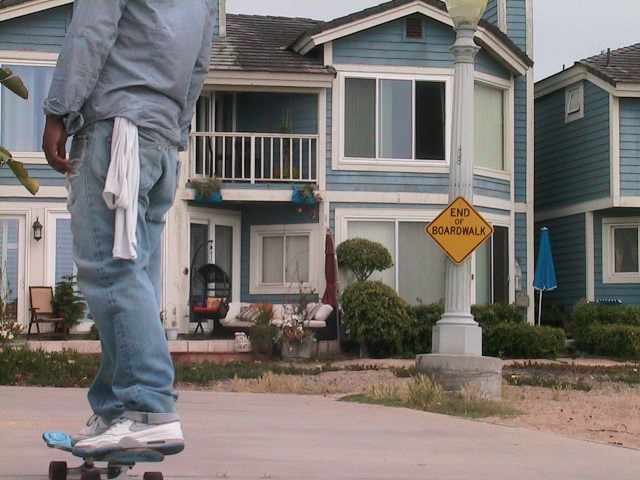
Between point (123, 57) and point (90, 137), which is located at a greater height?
point (123, 57)

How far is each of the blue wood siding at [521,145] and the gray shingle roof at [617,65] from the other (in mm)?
1377

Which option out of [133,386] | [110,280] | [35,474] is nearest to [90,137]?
[110,280]

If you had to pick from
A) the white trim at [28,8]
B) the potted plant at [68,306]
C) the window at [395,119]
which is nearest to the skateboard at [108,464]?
the potted plant at [68,306]

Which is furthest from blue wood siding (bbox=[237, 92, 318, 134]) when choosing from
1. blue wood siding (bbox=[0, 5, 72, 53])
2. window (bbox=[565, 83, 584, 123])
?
window (bbox=[565, 83, 584, 123])

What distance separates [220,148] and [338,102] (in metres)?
2.29

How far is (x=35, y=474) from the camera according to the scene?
4738 millimetres

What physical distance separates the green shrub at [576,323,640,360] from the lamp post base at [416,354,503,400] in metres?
9.47

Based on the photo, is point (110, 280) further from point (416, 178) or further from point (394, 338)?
point (416, 178)

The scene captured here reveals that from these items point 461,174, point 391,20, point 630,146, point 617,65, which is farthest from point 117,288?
point 617,65

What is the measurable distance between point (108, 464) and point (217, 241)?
17076 mm

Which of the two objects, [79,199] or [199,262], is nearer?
[79,199]

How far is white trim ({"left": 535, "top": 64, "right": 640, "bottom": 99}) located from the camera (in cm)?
2155

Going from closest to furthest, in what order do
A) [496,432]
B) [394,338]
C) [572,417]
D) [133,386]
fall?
[133,386], [496,432], [572,417], [394,338]

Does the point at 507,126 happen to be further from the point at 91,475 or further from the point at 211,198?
the point at 91,475
